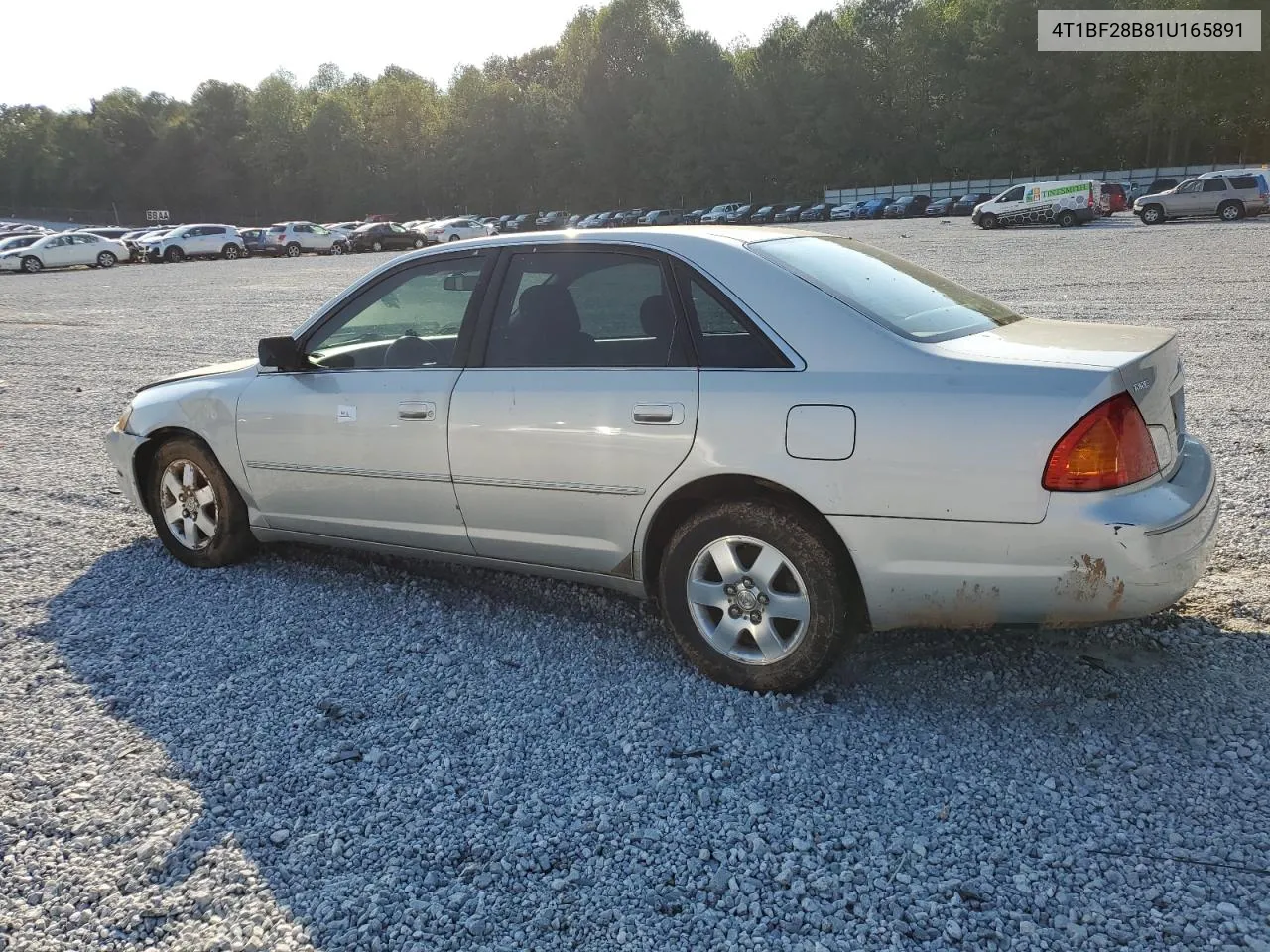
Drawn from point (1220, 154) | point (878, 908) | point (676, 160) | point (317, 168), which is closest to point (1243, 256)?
point (878, 908)

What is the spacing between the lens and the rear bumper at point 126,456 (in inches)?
202

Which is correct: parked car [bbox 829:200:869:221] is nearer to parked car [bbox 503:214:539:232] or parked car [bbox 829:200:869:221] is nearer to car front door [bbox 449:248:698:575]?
parked car [bbox 503:214:539:232]

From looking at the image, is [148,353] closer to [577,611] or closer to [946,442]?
[577,611]

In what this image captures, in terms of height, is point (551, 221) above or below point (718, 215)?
above

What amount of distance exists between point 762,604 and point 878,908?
1.17m

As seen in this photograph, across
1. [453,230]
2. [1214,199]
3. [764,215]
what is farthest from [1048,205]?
[453,230]

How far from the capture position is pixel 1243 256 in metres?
19.1

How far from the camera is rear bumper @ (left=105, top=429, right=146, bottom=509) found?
514 centimetres

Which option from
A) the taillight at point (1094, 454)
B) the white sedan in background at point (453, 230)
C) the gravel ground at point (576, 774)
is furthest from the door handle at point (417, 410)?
the white sedan in background at point (453, 230)

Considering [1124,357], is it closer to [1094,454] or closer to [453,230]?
[1094,454]

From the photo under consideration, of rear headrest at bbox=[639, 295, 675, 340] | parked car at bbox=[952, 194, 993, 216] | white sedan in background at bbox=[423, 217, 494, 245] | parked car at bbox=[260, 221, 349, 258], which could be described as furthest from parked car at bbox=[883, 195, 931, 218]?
rear headrest at bbox=[639, 295, 675, 340]

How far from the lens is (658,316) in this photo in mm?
3684

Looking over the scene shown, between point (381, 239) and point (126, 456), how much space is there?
142 feet

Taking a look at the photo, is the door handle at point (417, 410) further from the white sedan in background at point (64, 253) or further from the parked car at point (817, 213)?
the parked car at point (817, 213)
